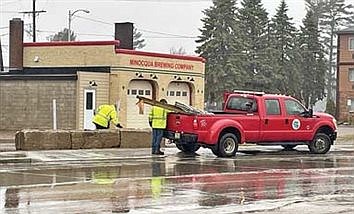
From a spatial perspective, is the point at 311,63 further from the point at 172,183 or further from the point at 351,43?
the point at 172,183

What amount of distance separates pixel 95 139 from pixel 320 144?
738 cm

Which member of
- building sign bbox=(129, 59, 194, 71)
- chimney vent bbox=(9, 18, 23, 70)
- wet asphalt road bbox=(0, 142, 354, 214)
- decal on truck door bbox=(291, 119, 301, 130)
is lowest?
wet asphalt road bbox=(0, 142, 354, 214)

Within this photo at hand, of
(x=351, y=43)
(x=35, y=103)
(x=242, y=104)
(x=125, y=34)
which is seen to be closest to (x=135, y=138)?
(x=242, y=104)

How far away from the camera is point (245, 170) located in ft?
64.4

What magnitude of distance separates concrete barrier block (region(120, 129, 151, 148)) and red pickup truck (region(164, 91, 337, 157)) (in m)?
1.19

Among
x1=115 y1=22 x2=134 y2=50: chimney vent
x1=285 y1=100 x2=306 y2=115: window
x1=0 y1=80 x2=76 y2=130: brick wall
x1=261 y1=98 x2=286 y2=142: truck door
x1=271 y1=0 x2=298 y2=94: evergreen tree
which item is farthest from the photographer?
x1=271 y1=0 x2=298 y2=94: evergreen tree

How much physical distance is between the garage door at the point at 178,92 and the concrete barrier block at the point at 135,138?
65.0 feet

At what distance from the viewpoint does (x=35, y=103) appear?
136 feet

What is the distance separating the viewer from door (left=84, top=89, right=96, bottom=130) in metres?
40.8

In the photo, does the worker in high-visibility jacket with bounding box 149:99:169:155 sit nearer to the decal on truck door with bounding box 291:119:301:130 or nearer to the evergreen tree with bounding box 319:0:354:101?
the decal on truck door with bounding box 291:119:301:130

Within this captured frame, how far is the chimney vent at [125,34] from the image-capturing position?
4884 centimetres

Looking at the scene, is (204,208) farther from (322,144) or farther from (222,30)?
(222,30)

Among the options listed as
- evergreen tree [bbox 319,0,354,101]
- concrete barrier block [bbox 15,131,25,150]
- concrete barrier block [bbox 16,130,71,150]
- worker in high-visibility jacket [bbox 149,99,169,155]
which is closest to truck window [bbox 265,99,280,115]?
worker in high-visibility jacket [bbox 149,99,169,155]

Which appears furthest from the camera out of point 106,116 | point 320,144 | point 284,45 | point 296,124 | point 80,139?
point 284,45
